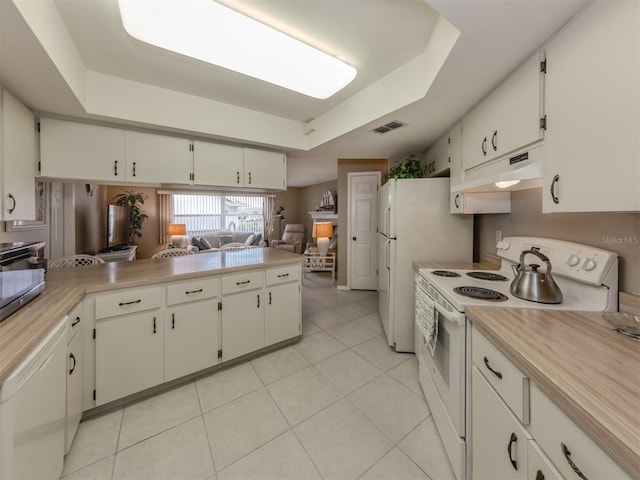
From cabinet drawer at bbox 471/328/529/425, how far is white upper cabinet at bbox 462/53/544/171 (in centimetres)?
100

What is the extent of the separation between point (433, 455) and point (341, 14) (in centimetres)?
244

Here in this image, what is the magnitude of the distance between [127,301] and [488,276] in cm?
243

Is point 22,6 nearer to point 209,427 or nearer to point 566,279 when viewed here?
point 209,427

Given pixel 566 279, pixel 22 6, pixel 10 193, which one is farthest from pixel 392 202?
pixel 10 193

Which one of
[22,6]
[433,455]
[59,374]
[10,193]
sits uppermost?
[22,6]

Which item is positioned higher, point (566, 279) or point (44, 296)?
point (566, 279)

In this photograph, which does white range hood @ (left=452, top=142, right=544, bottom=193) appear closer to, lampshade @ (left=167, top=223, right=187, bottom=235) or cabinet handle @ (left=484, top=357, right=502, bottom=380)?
cabinet handle @ (left=484, top=357, right=502, bottom=380)

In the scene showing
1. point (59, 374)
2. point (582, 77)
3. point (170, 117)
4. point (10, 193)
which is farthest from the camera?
point (170, 117)

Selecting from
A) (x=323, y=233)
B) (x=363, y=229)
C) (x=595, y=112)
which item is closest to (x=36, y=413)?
(x=595, y=112)

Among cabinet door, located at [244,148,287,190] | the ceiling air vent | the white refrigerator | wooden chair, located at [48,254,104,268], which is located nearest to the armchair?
cabinet door, located at [244,148,287,190]

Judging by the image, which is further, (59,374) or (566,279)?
(566,279)

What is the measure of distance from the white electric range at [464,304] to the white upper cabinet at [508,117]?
601 millimetres

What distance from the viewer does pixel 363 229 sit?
431 centimetres

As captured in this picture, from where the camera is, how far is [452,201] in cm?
216
